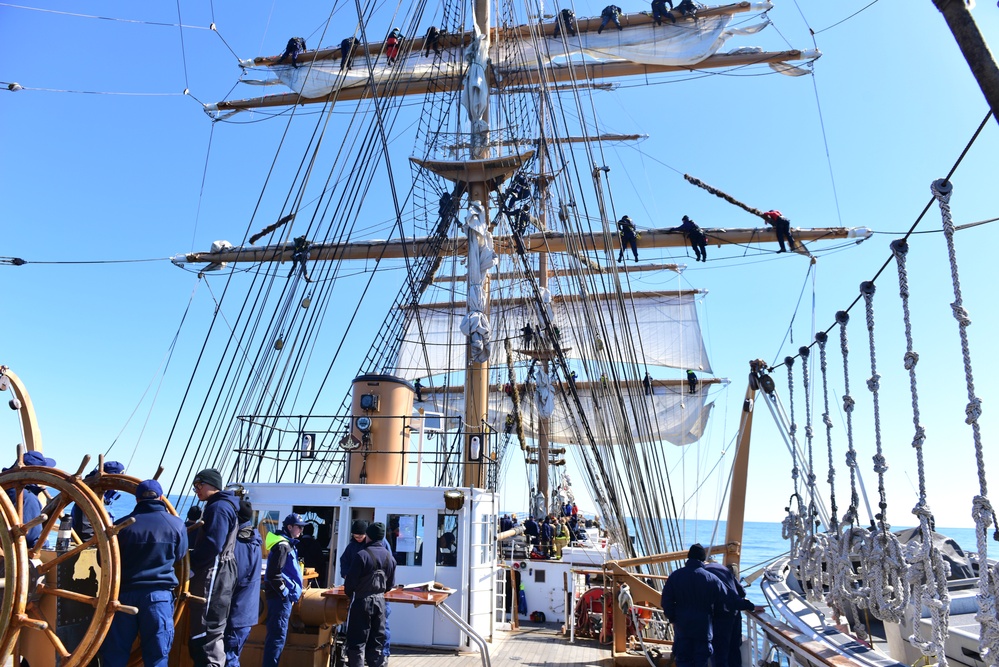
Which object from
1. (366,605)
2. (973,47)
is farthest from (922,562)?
(366,605)

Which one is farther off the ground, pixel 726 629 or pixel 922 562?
pixel 922 562

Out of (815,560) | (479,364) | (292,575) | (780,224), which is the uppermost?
(780,224)

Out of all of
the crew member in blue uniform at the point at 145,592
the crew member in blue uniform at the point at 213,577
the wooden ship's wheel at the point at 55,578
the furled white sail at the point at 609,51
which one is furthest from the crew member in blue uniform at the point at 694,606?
the furled white sail at the point at 609,51

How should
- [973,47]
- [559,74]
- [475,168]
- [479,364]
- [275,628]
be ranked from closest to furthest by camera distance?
[973,47] < [275,628] < [479,364] < [475,168] < [559,74]

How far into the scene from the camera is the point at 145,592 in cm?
432

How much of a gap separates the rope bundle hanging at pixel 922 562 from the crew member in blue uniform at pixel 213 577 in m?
4.29

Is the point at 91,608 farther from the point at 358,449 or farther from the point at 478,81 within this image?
the point at 478,81

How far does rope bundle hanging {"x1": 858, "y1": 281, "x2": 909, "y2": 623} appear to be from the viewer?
5.33 metres

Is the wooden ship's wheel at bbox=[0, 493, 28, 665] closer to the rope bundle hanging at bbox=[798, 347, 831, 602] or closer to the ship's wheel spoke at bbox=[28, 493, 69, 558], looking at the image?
the ship's wheel spoke at bbox=[28, 493, 69, 558]

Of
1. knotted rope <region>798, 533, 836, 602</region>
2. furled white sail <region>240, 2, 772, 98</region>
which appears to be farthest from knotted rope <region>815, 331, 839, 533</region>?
furled white sail <region>240, 2, 772, 98</region>

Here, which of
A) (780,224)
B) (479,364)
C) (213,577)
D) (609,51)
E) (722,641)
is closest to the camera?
(213,577)

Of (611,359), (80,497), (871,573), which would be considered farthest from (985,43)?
(611,359)

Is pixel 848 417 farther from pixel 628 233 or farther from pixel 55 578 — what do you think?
pixel 628 233

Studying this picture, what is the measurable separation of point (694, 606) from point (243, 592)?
11.6ft
